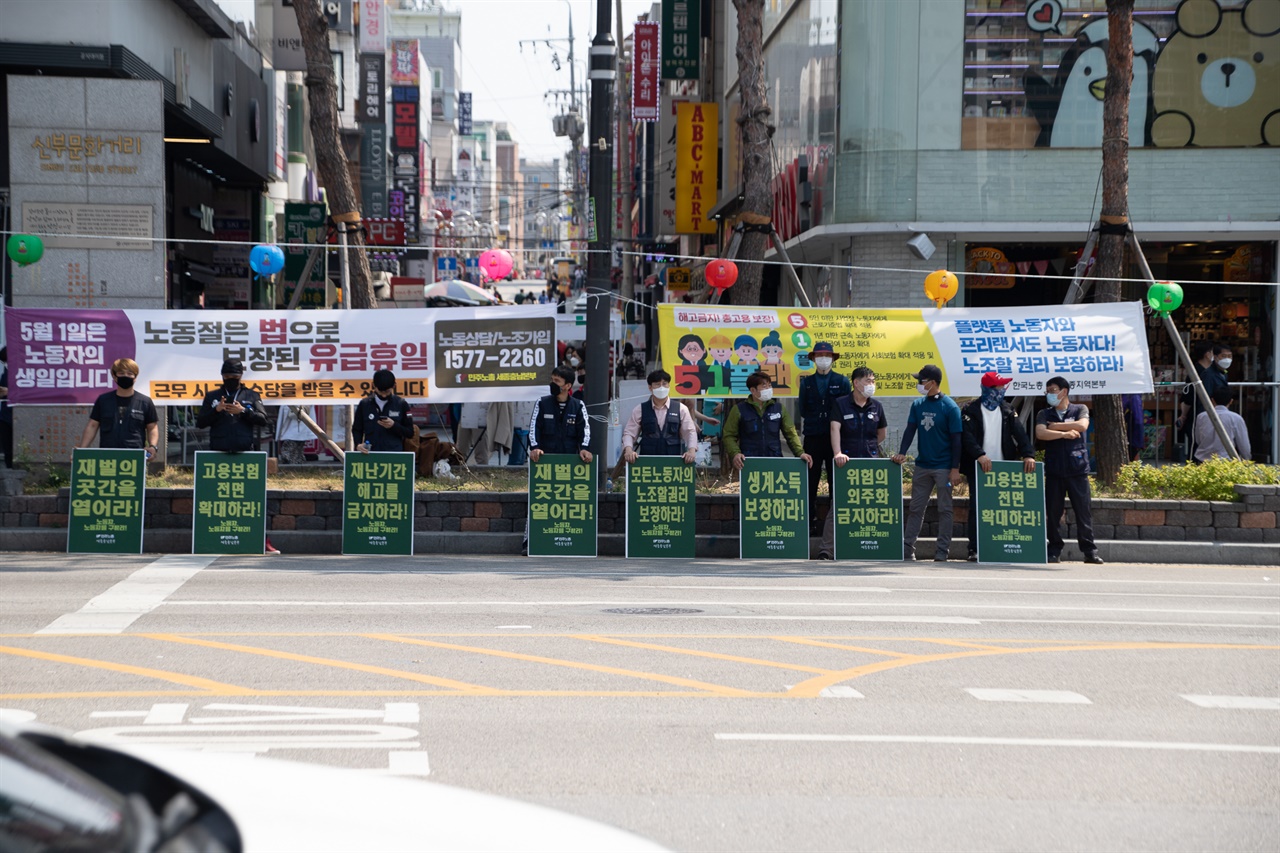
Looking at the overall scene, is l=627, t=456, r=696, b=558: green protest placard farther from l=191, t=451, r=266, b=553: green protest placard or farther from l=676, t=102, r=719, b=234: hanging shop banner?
l=676, t=102, r=719, b=234: hanging shop banner

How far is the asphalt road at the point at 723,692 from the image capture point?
18.6ft

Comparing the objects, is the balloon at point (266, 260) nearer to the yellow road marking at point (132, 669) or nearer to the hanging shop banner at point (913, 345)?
the hanging shop banner at point (913, 345)

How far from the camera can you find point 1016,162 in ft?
69.8

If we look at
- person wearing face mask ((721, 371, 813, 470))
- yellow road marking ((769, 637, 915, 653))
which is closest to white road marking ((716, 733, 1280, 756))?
yellow road marking ((769, 637, 915, 653))

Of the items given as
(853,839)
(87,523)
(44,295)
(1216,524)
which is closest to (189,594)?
(87,523)

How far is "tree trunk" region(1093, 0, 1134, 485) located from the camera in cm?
1659

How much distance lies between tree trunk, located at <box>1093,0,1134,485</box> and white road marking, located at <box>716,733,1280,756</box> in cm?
1028

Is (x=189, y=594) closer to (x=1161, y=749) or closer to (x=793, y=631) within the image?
(x=793, y=631)

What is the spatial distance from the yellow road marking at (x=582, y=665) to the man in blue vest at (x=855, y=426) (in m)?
6.34

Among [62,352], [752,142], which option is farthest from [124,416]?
[752,142]

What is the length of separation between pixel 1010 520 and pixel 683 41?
992 inches

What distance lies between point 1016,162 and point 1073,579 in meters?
10.0

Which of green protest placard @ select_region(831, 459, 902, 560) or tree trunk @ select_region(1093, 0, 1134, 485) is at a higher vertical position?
tree trunk @ select_region(1093, 0, 1134, 485)

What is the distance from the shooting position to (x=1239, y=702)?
306 inches
